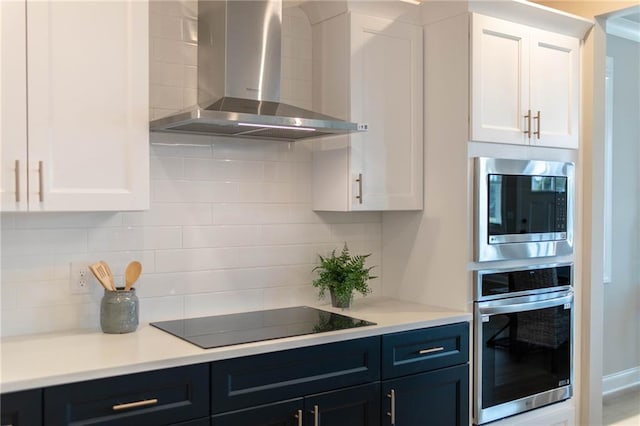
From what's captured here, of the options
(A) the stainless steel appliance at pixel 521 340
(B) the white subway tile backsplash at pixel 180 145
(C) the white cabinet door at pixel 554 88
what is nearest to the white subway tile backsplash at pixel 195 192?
(B) the white subway tile backsplash at pixel 180 145

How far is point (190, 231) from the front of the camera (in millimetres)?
2742

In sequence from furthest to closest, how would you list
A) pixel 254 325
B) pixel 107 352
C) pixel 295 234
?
pixel 295 234 → pixel 254 325 → pixel 107 352

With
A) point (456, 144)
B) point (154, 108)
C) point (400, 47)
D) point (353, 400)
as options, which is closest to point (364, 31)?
point (400, 47)

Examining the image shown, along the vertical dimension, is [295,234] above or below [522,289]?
above

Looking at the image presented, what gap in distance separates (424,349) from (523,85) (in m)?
1.38

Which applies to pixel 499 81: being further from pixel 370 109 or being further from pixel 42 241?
pixel 42 241

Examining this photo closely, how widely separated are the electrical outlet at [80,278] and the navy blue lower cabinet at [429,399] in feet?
4.15

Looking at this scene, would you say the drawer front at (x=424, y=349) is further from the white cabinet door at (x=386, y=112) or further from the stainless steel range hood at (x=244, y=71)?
the stainless steel range hood at (x=244, y=71)

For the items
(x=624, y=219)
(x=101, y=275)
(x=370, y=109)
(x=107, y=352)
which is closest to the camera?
(x=107, y=352)

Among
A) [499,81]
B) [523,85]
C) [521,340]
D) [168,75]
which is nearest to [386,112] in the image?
[499,81]

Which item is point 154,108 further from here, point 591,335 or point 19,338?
point 591,335

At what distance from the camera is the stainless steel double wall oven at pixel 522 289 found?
2.94 m

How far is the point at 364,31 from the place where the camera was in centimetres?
291

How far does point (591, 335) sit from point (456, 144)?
1.38 metres
